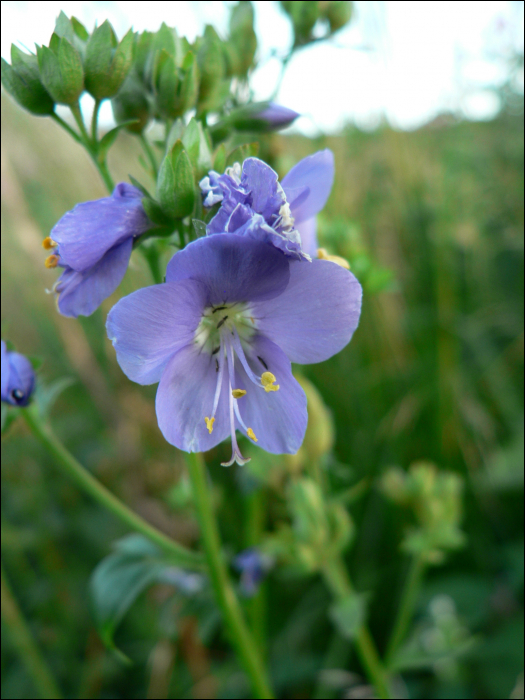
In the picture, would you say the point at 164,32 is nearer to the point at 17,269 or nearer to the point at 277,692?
the point at 17,269

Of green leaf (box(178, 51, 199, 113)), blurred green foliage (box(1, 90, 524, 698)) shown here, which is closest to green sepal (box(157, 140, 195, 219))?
green leaf (box(178, 51, 199, 113))

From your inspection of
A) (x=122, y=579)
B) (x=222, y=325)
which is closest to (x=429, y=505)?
(x=122, y=579)

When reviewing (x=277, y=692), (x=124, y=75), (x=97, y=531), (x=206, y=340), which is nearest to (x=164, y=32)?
(x=124, y=75)

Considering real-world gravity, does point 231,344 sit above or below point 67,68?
below

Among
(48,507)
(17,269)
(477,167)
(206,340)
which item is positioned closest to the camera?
(206,340)

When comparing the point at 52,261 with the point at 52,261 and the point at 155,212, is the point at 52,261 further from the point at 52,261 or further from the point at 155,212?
the point at 155,212

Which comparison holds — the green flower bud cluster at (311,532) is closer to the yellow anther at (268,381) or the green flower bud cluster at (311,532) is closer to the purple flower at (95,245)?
the yellow anther at (268,381)

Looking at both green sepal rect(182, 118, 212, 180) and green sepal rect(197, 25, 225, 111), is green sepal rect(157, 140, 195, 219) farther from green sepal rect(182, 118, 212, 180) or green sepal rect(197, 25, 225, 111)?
green sepal rect(197, 25, 225, 111)
